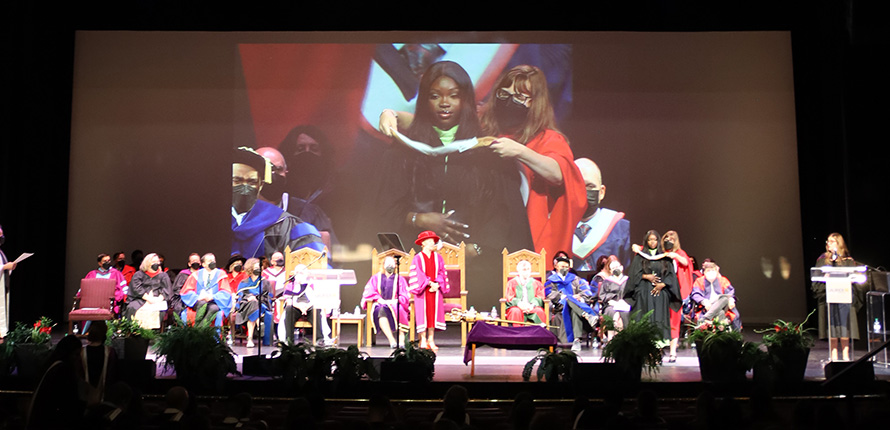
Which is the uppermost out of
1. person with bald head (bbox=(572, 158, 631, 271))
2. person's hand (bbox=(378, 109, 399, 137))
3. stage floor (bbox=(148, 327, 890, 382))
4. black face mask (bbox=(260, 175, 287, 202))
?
person's hand (bbox=(378, 109, 399, 137))

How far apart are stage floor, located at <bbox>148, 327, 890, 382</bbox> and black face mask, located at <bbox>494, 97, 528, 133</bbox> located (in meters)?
3.42

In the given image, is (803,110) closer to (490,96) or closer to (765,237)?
(765,237)

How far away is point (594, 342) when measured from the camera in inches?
400

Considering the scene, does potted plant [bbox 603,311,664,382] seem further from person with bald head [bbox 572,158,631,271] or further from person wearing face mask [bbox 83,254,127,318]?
person wearing face mask [bbox 83,254,127,318]

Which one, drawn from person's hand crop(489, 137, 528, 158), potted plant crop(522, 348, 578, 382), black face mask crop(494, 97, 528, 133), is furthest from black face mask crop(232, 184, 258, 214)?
potted plant crop(522, 348, 578, 382)

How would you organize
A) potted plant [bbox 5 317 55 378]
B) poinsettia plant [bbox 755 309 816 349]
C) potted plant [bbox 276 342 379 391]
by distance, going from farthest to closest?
potted plant [bbox 5 317 55 378]
poinsettia plant [bbox 755 309 816 349]
potted plant [bbox 276 342 379 391]

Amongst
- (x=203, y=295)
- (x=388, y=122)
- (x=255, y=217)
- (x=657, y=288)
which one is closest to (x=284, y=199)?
(x=255, y=217)

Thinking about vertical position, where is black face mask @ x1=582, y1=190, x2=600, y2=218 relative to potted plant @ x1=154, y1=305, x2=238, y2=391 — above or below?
above

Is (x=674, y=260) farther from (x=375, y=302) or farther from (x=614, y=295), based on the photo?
(x=375, y=302)

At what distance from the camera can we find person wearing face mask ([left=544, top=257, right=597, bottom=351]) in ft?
32.8

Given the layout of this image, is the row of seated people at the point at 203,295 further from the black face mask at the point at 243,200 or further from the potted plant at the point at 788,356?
the potted plant at the point at 788,356

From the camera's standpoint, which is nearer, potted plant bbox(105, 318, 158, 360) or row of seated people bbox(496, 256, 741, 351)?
potted plant bbox(105, 318, 158, 360)

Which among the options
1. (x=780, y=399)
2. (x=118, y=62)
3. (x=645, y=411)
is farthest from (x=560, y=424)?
(x=118, y=62)

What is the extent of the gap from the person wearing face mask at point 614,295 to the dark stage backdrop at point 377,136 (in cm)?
248
